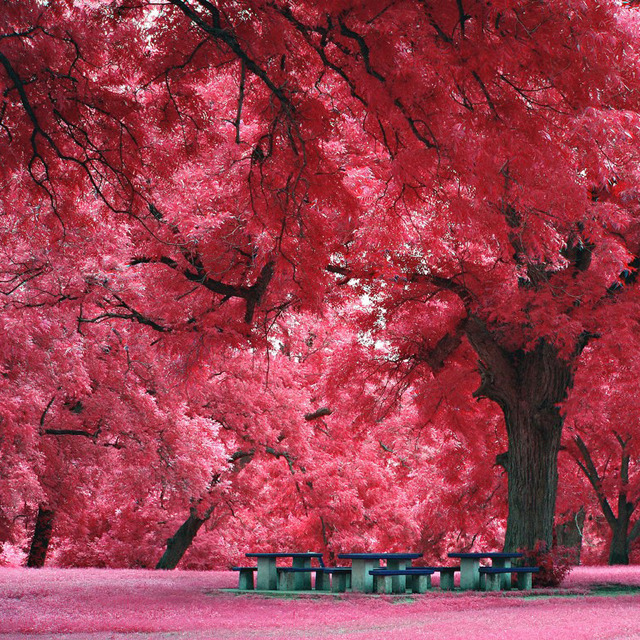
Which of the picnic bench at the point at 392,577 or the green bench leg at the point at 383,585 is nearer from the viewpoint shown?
the picnic bench at the point at 392,577

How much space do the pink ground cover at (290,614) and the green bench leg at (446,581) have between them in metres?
1.19

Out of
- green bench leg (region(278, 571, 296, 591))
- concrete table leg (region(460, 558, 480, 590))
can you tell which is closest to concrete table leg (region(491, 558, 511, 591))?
concrete table leg (region(460, 558, 480, 590))

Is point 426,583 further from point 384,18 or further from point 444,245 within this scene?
point 384,18

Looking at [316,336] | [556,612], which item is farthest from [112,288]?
[316,336]

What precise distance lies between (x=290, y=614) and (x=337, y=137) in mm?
5500

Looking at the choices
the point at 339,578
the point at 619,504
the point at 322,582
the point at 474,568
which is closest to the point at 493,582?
the point at 474,568

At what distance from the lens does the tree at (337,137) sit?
16.8ft

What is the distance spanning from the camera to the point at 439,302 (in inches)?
601

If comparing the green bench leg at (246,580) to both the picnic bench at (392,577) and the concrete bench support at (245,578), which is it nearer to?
the concrete bench support at (245,578)

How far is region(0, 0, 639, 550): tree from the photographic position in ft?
16.8

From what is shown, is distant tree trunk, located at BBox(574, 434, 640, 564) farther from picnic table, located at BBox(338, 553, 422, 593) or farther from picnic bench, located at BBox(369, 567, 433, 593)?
picnic table, located at BBox(338, 553, 422, 593)

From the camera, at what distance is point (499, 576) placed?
12594 millimetres

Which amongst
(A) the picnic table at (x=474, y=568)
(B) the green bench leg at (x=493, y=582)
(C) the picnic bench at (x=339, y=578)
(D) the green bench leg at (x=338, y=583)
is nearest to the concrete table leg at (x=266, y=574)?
(C) the picnic bench at (x=339, y=578)

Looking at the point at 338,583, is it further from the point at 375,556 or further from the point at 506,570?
the point at 506,570
